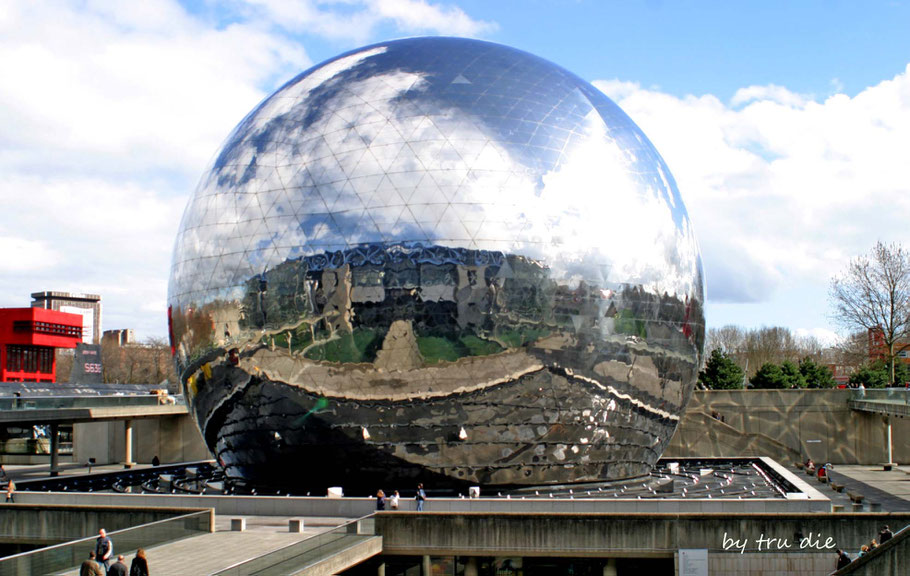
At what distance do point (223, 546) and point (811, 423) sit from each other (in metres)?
29.7

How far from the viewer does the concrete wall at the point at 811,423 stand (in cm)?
3872

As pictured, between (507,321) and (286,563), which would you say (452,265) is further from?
(286,563)

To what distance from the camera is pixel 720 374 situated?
50.1 meters

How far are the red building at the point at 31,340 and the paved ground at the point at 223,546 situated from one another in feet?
240

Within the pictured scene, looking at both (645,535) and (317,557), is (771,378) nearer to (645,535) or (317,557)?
(645,535)

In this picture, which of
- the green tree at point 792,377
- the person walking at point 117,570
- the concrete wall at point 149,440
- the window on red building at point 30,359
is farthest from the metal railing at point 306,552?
the window on red building at point 30,359

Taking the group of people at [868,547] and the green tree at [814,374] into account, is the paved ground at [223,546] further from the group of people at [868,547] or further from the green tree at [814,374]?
the green tree at [814,374]

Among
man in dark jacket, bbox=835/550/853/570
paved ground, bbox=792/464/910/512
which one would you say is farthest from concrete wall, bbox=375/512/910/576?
paved ground, bbox=792/464/910/512

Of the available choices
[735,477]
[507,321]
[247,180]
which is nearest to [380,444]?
[507,321]

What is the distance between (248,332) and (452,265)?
4.97m

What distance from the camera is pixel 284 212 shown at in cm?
2055

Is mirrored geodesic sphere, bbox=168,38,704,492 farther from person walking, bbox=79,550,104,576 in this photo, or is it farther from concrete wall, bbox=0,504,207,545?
person walking, bbox=79,550,104,576

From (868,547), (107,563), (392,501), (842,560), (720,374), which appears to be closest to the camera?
(107,563)

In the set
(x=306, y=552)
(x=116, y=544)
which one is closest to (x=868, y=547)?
(x=306, y=552)
